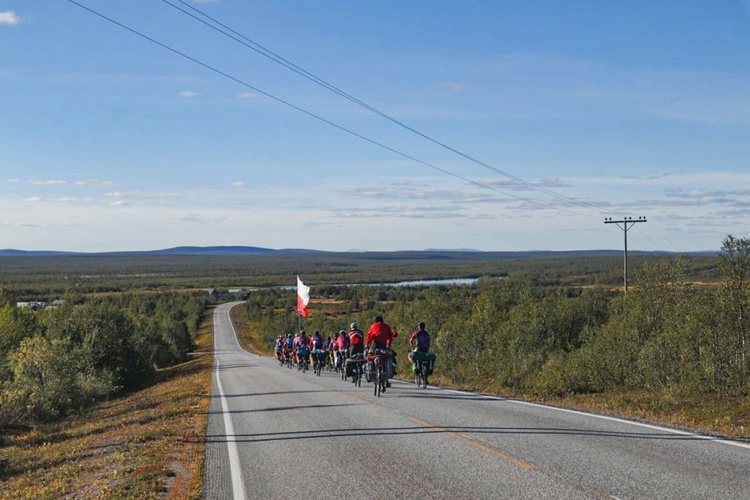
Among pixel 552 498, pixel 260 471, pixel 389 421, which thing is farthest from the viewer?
pixel 389 421

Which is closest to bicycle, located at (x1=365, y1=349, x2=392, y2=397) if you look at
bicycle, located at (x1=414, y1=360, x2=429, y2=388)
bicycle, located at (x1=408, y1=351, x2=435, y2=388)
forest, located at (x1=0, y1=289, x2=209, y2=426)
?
bicycle, located at (x1=408, y1=351, x2=435, y2=388)

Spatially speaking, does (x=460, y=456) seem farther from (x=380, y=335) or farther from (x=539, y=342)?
(x=539, y=342)

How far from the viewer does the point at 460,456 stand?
32.7 ft

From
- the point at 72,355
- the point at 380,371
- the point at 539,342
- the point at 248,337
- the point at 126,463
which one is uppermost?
the point at 380,371

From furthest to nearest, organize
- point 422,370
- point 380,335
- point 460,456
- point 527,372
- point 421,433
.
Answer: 1. point 527,372
2. point 422,370
3. point 380,335
4. point 421,433
5. point 460,456

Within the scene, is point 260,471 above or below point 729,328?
below

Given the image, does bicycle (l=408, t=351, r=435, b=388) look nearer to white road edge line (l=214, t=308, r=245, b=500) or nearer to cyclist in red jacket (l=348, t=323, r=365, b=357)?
cyclist in red jacket (l=348, t=323, r=365, b=357)

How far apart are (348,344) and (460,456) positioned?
15.9 m

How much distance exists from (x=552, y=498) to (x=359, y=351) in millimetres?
16377

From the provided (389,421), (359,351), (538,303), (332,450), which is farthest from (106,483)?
(538,303)

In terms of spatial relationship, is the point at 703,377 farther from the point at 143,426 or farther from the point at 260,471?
the point at 143,426

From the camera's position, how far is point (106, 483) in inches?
409

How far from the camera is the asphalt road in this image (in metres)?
8.21

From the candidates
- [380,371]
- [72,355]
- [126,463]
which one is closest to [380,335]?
[380,371]
